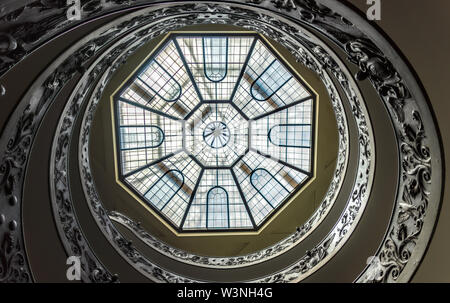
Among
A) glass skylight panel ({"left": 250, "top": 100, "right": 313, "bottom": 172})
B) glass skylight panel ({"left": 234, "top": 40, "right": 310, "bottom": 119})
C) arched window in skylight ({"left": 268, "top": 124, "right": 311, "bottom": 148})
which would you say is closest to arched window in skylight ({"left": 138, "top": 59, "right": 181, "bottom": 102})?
glass skylight panel ({"left": 234, "top": 40, "right": 310, "bottom": 119})

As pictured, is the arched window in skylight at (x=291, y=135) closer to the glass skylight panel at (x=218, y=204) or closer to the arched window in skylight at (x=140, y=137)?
the glass skylight panel at (x=218, y=204)

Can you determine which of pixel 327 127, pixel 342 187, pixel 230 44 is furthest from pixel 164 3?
pixel 327 127

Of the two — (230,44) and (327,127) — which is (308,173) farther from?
(230,44)

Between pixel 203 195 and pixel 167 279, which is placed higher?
pixel 203 195

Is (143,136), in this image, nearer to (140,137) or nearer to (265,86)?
(140,137)

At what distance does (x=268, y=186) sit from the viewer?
14.9 meters

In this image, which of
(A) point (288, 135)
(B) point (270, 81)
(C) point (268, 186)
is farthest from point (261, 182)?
(B) point (270, 81)

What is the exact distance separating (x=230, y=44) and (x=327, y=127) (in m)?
4.52

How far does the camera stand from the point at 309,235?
12.1m

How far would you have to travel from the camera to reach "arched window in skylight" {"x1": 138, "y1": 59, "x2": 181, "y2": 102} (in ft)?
43.6

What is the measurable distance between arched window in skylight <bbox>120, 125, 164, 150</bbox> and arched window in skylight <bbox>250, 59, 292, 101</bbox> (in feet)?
12.8

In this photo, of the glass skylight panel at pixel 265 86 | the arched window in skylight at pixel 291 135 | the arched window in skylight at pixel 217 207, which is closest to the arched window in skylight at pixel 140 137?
the arched window in skylight at pixel 217 207

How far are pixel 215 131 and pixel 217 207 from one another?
A: 9.97 ft

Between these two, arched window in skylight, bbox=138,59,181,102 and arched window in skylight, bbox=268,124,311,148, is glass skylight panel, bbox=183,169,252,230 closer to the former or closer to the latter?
arched window in skylight, bbox=268,124,311,148
